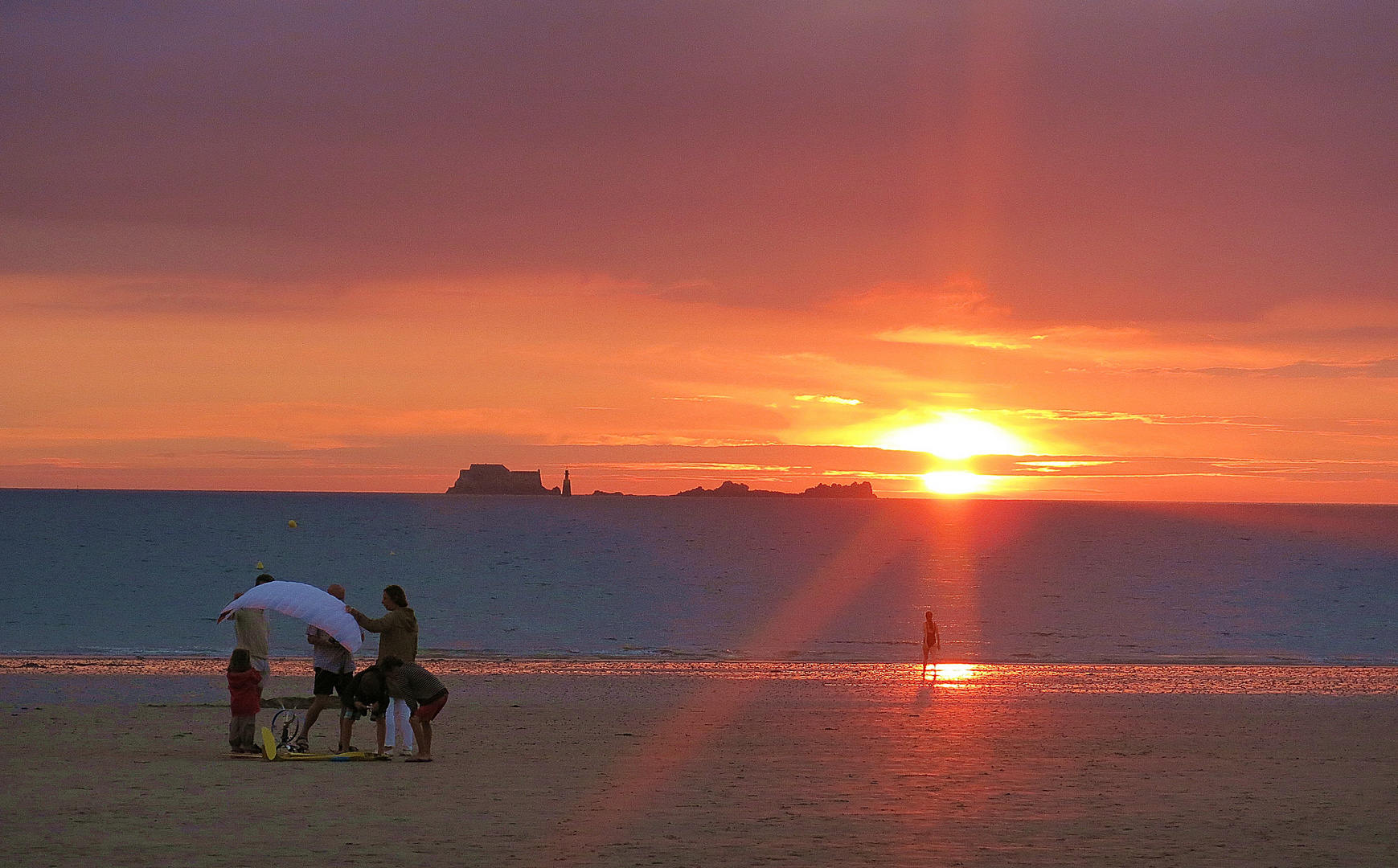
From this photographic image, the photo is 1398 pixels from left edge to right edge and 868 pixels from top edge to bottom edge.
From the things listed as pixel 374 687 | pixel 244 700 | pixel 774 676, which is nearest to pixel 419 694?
pixel 374 687

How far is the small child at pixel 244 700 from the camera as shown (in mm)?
15828

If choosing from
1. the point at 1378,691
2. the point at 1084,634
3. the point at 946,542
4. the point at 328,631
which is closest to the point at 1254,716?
the point at 1378,691

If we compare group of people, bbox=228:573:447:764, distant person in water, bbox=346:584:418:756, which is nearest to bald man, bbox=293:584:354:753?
group of people, bbox=228:573:447:764

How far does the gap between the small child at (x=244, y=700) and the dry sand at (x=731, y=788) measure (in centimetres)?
42

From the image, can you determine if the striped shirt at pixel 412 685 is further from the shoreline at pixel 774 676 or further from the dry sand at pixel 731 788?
the shoreline at pixel 774 676

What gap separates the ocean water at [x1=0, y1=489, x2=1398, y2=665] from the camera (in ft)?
146

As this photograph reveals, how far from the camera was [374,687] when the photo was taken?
603 inches

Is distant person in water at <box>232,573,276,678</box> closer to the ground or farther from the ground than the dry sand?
farther from the ground

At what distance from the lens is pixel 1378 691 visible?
2828 centimetres

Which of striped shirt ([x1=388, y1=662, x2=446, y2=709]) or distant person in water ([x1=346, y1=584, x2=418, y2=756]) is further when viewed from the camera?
striped shirt ([x1=388, y1=662, x2=446, y2=709])

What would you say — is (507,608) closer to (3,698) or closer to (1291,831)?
(3,698)

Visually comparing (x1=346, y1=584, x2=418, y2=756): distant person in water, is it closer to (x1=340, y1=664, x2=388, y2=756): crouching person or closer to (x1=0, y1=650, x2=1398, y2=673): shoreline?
(x1=340, y1=664, x2=388, y2=756): crouching person

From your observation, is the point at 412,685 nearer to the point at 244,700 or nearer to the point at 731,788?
the point at 244,700

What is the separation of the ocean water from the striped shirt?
67.2ft
